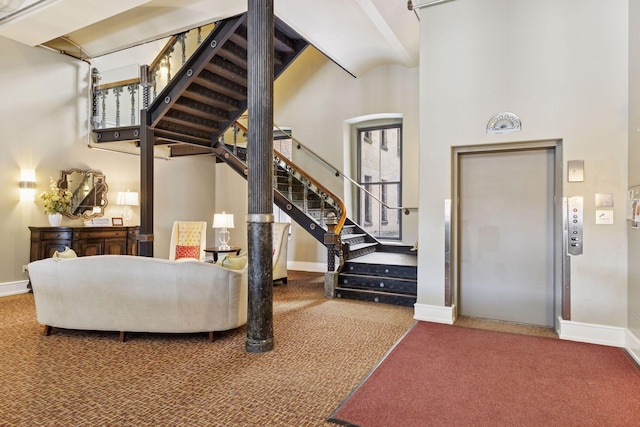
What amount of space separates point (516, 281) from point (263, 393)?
3337 millimetres

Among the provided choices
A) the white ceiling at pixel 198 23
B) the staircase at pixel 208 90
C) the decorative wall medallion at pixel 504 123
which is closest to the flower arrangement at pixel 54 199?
the staircase at pixel 208 90

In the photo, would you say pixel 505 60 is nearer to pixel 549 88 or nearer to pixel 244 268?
pixel 549 88

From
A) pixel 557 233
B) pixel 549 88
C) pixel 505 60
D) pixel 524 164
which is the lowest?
pixel 557 233

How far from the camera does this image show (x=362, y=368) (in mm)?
3170

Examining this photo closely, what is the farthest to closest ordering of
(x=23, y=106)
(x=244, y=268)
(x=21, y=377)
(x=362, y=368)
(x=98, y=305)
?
(x=23, y=106)
(x=244, y=268)
(x=98, y=305)
(x=362, y=368)
(x=21, y=377)

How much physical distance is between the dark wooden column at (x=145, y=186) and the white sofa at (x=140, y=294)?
2.31 meters

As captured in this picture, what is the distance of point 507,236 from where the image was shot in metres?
4.53

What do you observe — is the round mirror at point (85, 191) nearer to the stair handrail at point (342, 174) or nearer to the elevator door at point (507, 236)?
the stair handrail at point (342, 174)

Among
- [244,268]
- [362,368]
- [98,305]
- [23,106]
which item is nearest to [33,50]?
[23,106]

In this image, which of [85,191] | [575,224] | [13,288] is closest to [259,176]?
[575,224]

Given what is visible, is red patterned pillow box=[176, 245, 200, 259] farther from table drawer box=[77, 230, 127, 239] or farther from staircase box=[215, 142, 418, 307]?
staircase box=[215, 142, 418, 307]

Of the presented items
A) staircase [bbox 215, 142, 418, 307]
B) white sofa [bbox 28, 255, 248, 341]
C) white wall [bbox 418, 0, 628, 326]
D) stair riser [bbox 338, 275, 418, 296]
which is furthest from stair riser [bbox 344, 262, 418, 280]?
white sofa [bbox 28, 255, 248, 341]

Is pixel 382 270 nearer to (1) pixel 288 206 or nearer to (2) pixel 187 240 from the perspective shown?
(1) pixel 288 206

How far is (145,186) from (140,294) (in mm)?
3053
